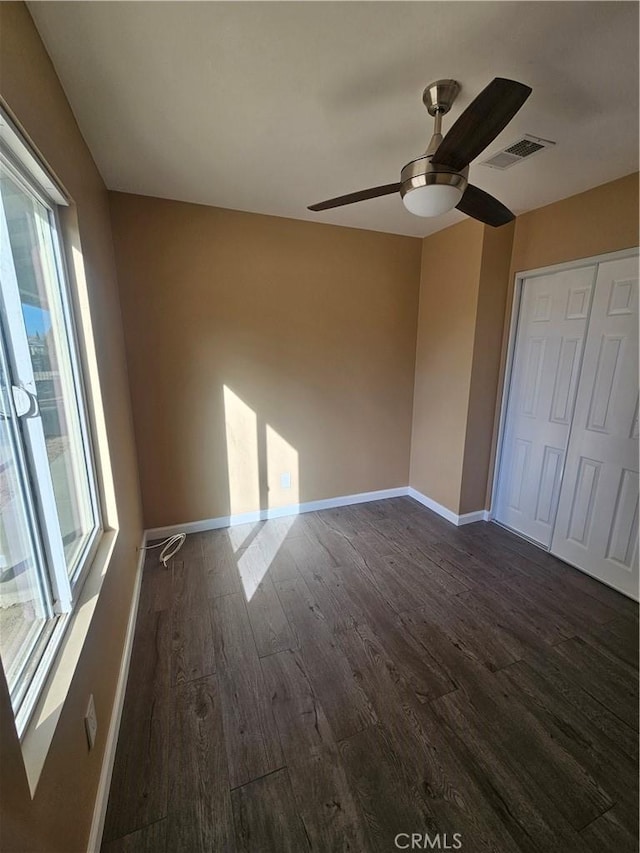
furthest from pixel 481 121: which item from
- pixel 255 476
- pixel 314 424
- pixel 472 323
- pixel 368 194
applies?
pixel 255 476

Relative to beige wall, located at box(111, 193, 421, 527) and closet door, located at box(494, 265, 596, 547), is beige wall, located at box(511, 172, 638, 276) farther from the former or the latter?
beige wall, located at box(111, 193, 421, 527)

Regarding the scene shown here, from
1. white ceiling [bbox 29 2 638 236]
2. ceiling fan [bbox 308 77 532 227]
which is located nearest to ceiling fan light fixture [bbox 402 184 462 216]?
ceiling fan [bbox 308 77 532 227]

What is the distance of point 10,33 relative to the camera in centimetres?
97

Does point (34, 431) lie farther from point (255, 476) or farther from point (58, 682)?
point (255, 476)

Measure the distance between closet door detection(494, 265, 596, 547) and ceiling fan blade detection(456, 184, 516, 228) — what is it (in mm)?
1049

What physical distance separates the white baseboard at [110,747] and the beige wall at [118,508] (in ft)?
0.14

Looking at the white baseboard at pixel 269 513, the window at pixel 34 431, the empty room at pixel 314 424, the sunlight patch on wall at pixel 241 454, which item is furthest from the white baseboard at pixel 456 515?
the window at pixel 34 431

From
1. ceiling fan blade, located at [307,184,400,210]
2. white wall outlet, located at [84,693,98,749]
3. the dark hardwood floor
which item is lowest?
the dark hardwood floor

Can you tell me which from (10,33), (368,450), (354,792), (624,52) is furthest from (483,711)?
(10,33)

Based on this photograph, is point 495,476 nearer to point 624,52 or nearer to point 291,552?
point 291,552

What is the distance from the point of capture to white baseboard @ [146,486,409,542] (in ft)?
9.50

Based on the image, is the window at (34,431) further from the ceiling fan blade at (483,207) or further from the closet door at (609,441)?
the closet door at (609,441)

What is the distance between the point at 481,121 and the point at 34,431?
1.73 metres

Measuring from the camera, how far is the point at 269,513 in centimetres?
322
